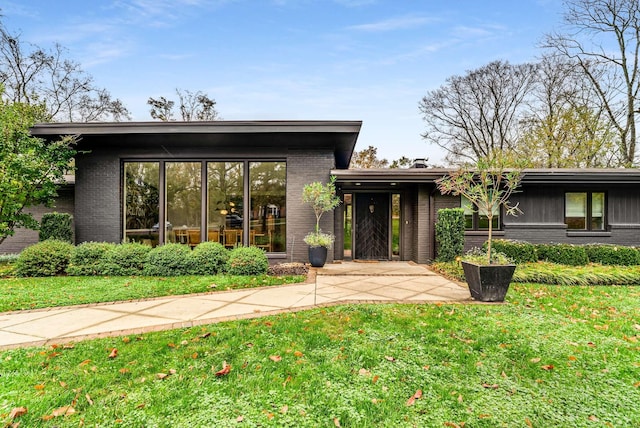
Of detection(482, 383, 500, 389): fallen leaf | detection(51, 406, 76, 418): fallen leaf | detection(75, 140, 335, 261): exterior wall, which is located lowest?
detection(482, 383, 500, 389): fallen leaf

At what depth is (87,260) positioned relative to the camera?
6.80 m

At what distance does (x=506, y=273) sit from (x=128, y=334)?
16.7 ft

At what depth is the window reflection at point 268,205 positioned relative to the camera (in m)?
8.68

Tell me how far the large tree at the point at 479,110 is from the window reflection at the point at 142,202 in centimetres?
1931

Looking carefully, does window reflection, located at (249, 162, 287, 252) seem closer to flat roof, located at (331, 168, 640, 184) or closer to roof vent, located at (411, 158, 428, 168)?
flat roof, located at (331, 168, 640, 184)

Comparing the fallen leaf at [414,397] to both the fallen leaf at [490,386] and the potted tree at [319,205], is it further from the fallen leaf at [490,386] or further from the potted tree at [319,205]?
the potted tree at [319,205]

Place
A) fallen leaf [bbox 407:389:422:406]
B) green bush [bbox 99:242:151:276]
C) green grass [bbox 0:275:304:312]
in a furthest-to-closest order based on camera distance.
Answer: green bush [bbox 99:242:151:276] → green grass [bbox 0:275:304:312] → fallen leaf [bbox 407:389:422:406]

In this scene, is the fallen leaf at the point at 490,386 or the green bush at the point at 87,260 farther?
the green bush at the point at 87,260

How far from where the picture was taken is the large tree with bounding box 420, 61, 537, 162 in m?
21.2

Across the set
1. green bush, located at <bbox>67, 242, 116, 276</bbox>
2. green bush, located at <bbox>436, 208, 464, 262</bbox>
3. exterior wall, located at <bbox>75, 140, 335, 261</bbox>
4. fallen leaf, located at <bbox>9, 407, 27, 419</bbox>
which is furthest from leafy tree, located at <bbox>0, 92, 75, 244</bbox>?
green bush, located at <bbox>436, 208, 464, 262</bbox>

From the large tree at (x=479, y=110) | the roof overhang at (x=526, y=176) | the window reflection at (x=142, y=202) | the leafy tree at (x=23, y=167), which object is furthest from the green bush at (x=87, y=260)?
the large tree at (x=479, y=110)

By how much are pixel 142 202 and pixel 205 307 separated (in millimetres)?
5501

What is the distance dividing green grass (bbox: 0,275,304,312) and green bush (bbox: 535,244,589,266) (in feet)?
20.7

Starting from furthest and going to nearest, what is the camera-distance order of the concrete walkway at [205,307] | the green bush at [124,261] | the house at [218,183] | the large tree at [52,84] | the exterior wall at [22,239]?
the large tree at [52,84] → the exterior wall at [22,239] → the house at [218,183] → the green bush at [124,261] → the concrete walkway at [205,307]
